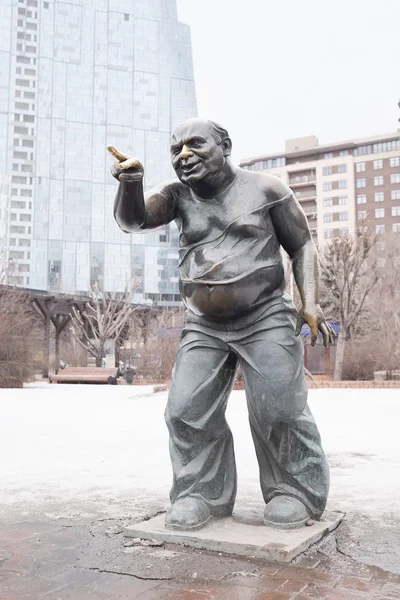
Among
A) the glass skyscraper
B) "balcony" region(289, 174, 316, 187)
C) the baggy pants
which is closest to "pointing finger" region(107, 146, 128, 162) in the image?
the baggy pants

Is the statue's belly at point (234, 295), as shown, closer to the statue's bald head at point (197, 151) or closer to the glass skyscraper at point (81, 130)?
the statue's bald head at point (197, 151)

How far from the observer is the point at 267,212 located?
3.46m

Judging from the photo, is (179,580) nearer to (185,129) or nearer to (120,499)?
(120,499)

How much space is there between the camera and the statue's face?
10.9 ft

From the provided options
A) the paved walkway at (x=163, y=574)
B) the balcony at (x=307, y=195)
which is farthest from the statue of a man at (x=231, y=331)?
the balcony at (x=307, y=195)

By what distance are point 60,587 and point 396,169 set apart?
76.4 metres

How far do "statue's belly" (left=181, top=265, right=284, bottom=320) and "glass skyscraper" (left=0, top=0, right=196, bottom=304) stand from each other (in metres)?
67.8

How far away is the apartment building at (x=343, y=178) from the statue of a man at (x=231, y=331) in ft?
228

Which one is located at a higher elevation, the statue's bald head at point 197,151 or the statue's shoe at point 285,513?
the statue's bald head at point 197,151

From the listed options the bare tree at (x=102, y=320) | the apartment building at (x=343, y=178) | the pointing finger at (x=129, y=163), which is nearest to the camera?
the pointing finger at (x=129, y=163)

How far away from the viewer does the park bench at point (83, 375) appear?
71.2ft

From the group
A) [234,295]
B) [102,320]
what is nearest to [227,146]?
[234,295]

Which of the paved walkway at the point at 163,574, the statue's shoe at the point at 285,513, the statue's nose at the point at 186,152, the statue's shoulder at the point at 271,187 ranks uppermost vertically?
the statue's nose at the point at 186,152

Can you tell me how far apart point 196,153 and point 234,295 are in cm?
76
